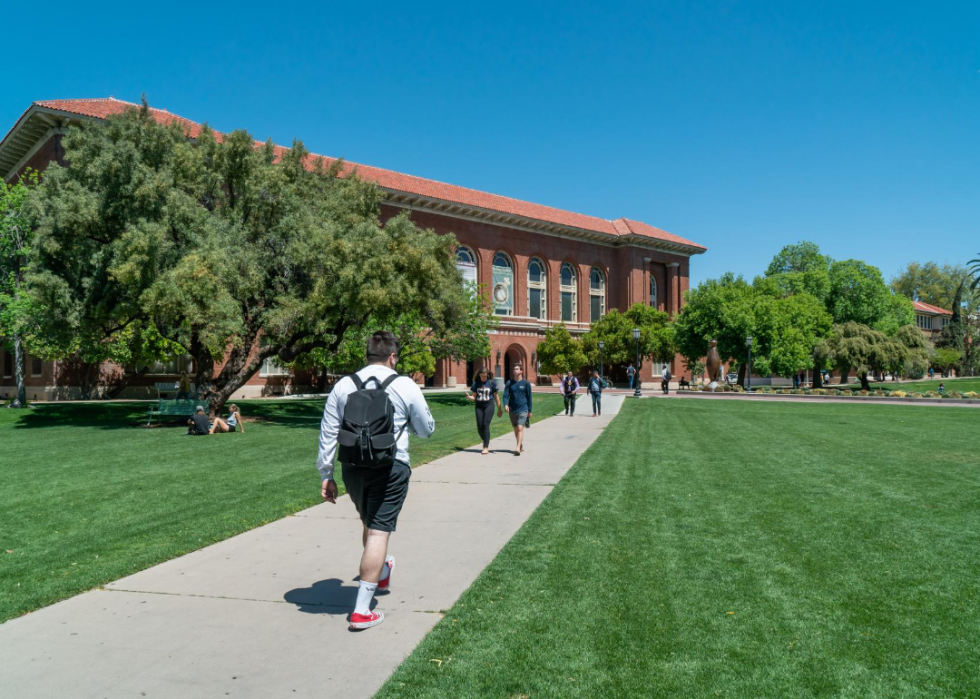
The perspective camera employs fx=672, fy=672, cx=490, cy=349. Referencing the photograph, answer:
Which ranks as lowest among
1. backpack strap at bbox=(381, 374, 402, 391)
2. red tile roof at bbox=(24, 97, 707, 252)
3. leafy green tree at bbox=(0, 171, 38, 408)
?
backpack strap at bbox=(381, 374, 402, 391)

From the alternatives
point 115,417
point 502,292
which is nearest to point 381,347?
point 115,417

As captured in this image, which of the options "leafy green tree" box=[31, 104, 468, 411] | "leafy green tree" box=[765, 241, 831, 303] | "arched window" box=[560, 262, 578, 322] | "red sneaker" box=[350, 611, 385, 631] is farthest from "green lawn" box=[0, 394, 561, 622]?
"leafy green tree" box=[765, 241, 831, 303]

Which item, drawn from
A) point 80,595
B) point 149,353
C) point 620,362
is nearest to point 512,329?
point 620,362

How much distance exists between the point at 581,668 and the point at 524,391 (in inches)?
381

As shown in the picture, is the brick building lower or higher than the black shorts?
higher

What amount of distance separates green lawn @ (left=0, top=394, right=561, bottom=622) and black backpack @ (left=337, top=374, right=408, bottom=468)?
8.23ft

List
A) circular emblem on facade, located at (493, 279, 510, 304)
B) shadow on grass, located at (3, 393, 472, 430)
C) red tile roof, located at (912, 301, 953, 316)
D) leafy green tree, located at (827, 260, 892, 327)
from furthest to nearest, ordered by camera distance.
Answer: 1. red tile roof, located at (912, 301, 953, 316)
2. leafy green tree, located at (827, 260, 892, 327)
3. circular emblem on facade, located at (493, 279, 510, 304)
4. shadow on grass, located at (3, 393, 472, 430)

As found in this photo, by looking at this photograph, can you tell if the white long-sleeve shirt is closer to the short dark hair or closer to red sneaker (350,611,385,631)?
the short dark hair

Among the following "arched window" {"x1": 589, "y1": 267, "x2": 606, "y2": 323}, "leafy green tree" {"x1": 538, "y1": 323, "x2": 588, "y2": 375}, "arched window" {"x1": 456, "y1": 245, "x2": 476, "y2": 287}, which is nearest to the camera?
"arched window" {"x1": 456, "y1": 245, "x2": 476, "y2": 287}

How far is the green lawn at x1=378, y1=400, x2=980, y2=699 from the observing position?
3.42m

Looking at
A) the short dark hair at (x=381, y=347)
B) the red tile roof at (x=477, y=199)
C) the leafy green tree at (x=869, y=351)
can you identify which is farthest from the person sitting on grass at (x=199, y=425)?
the leafy green tree at (x=869, y=351)

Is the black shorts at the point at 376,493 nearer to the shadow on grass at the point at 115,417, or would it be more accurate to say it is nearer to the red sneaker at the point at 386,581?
the red sneaker at the point at 386,581

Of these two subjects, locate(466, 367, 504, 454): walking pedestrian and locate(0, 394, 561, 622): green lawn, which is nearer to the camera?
locate(0, 394, 561, 622): green lawn

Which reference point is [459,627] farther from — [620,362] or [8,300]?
[620,362]
